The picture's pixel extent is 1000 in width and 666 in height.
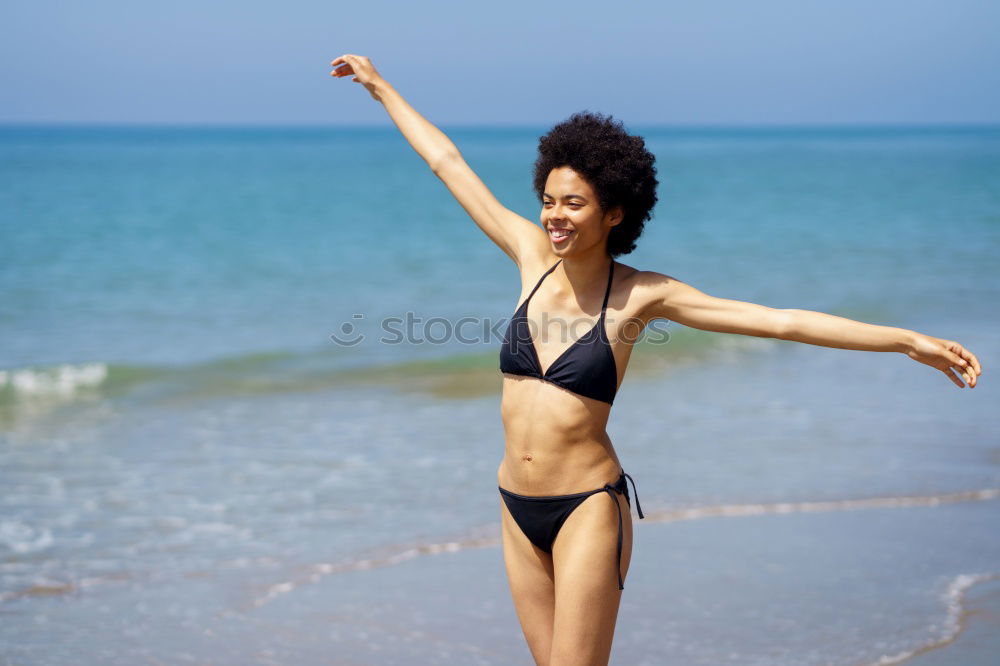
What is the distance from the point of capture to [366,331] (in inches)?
623

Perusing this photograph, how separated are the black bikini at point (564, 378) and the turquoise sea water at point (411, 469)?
2.13 metres

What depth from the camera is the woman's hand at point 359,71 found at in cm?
461

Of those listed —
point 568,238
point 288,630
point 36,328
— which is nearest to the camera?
point 568,238

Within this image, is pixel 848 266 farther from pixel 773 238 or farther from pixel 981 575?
pixel 981 575

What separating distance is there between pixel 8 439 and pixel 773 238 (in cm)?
2047

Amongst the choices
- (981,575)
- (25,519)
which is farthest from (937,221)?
(25,519)

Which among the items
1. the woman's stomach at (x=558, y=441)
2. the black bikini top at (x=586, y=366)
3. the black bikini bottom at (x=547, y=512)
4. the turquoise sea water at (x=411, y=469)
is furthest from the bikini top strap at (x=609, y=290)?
the turquoise sea water at (x=411, y=469)

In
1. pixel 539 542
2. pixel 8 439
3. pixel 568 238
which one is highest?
pixel 568 238

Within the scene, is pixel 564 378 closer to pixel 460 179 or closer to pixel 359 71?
pixel 460 179

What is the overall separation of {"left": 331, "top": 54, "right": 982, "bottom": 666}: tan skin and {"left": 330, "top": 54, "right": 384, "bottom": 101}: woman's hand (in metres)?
1.10

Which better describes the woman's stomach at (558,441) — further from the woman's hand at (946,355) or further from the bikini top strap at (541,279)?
the woman's hand at (946,355)

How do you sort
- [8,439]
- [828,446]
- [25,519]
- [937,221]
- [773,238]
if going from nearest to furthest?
[25,519], [828,446], [8,439], [773,238], [937,221]

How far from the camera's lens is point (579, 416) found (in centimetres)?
379

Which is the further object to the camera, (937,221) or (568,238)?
(937,221)
